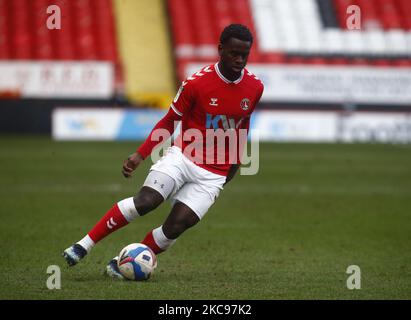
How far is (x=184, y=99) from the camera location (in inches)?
315

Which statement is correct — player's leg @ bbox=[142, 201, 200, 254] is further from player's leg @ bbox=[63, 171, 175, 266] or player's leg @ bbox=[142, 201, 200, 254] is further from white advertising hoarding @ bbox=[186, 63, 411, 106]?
white advertising hoarding @ bbox=[186, 63, 411, 106]

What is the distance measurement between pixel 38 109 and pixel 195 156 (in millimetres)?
17889

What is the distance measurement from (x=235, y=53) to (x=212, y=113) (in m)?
0.59

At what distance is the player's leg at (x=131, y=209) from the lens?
7754 millimetres

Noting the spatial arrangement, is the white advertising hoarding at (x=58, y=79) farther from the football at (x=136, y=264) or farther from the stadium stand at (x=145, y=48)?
the football at (x=136, y=264)

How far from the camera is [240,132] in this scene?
A: 8.24 metres

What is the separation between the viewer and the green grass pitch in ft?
25.1

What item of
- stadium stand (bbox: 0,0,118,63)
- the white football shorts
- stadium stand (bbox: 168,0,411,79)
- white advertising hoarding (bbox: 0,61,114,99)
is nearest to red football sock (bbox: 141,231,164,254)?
the white football shorts

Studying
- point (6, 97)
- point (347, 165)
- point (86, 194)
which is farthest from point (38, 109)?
point (86, 194)

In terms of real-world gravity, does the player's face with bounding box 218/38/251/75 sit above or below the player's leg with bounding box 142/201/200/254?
above
